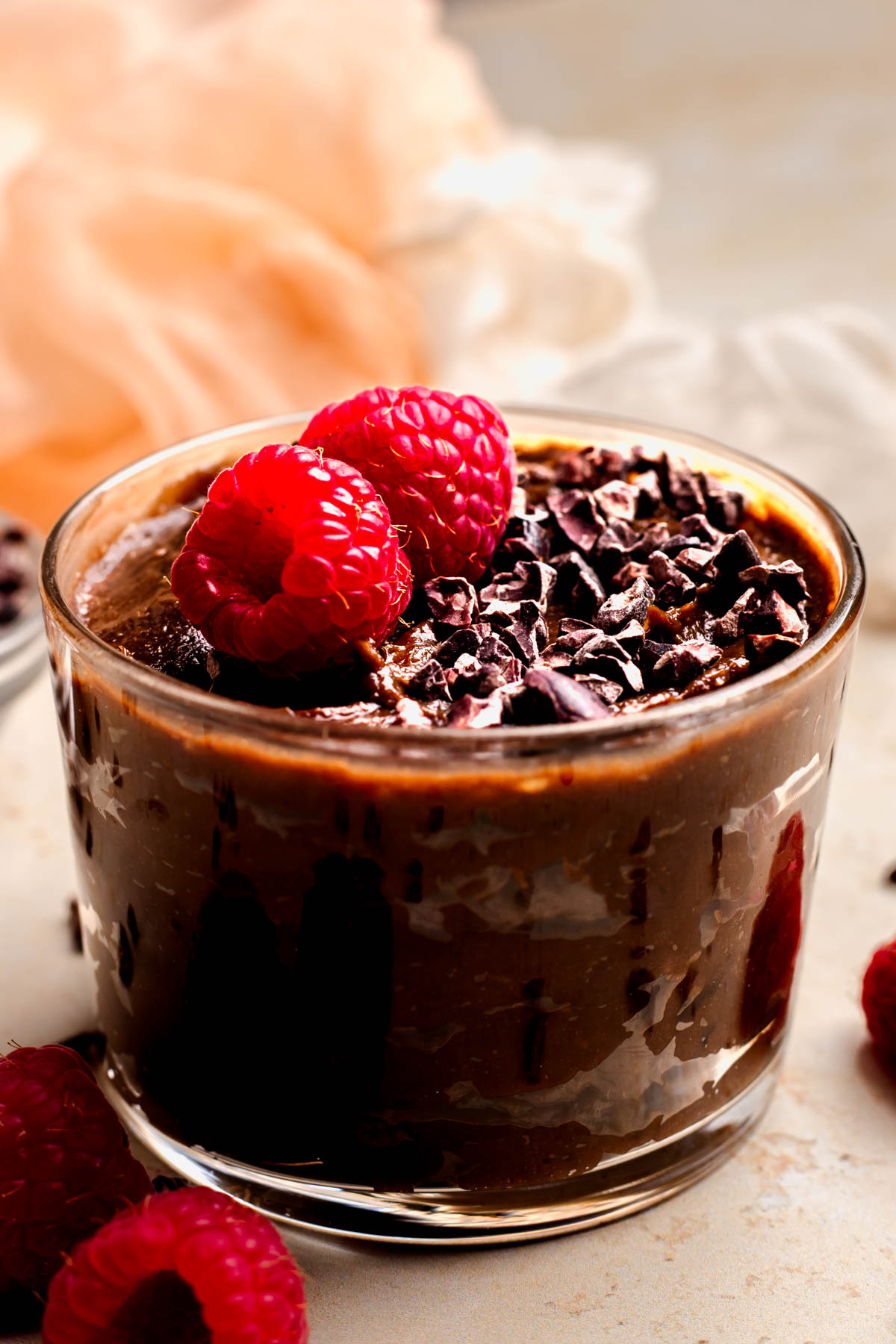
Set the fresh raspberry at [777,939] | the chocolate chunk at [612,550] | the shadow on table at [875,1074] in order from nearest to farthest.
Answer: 1. the fresh raspberry at [777,939]
2. the chocolate chunk at [612,550]
3. the shadow on table at [875,1074]

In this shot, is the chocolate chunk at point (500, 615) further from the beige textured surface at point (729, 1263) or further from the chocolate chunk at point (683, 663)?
the beige textured surface at point (729, 1263)

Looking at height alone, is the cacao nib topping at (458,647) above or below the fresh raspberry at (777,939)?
above

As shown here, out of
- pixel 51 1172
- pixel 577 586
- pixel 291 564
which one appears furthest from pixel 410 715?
pixel 51 1172

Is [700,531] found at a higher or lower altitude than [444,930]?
higher

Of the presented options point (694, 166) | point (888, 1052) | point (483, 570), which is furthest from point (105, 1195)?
point (694, 166)

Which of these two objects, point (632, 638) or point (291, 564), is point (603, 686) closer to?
point (632, 638)

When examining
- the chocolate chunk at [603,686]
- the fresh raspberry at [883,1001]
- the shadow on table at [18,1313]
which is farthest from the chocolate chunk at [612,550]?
the shadow on table at [18,1313]

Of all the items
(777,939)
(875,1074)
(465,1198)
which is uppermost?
(777,939)
